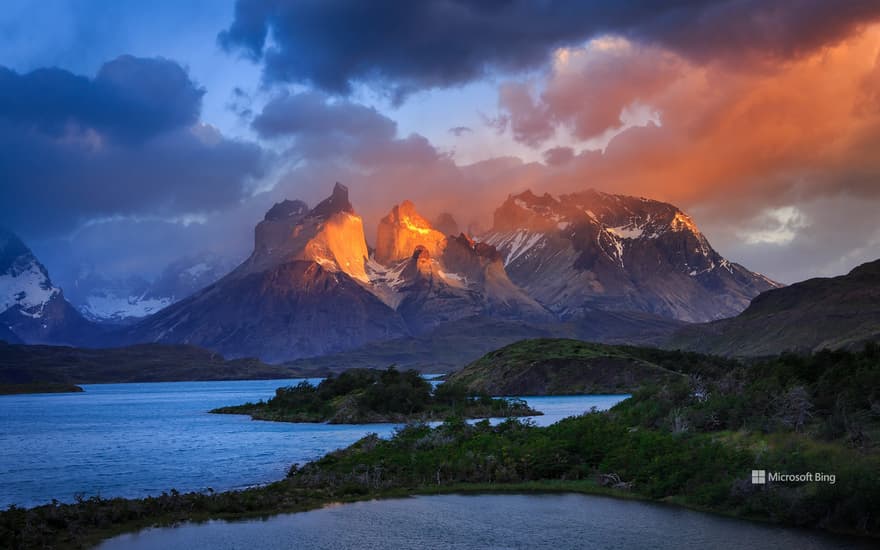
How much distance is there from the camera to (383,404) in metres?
139

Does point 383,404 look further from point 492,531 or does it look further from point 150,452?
point 492,531

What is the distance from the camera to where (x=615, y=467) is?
59.0 metres

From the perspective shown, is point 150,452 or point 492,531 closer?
point 492,531

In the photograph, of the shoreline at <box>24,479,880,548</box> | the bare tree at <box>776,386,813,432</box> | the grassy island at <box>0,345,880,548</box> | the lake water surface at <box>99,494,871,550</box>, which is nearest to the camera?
the lake water surface at <box>99,494,871,550</box>

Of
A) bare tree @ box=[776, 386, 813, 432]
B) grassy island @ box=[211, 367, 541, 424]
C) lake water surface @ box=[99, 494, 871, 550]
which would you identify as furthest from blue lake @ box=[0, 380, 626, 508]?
bare tree @ box=[776, 386, 813, 432]

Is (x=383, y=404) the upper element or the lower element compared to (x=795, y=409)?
lower

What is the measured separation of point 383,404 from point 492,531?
309 feet

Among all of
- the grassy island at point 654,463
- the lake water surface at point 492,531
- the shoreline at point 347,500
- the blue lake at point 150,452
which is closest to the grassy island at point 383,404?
the blue lake at point 150,452

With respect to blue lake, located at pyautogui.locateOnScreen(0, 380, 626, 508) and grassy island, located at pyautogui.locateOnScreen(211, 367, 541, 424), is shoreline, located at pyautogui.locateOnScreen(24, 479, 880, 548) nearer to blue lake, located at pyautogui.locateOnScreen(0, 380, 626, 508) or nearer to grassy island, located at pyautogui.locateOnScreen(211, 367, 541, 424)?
blue lake, located at pyautogui.locateOnScreen(0, 380, 626, 508)

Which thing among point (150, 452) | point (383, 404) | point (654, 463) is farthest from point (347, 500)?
point (383, 404)

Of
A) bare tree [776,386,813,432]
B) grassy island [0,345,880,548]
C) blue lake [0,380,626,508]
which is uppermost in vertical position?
bare tree [776,386,813,432]

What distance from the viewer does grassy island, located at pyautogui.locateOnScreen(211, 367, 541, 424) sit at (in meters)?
133

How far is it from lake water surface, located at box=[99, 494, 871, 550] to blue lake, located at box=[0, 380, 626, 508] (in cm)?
1378

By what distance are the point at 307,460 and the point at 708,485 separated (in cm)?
4080
